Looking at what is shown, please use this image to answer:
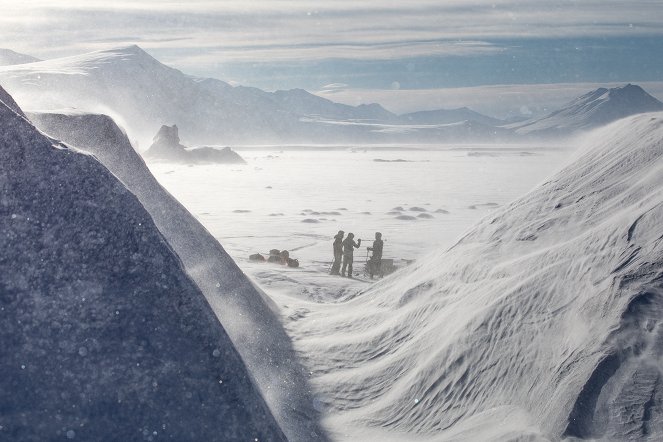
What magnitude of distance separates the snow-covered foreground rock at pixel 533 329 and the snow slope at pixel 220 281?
0.25 m

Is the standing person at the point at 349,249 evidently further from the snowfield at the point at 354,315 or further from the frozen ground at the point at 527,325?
the frozen ground at the point at 527,325

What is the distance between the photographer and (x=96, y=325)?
3.50 meters

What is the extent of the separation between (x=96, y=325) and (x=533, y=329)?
311cm

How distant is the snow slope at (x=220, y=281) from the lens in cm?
574

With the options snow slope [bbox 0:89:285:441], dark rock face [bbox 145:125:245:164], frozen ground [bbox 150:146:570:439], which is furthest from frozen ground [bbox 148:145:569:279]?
dark rock face [bbox 145:125:245:164]

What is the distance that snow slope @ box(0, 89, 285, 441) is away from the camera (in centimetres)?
338

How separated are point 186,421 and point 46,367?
2.40 feet

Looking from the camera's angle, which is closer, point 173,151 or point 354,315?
point 354,315

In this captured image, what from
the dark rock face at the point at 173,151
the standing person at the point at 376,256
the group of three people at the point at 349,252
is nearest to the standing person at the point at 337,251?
the group of three people at the point at 349,252

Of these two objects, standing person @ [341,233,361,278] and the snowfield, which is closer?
the snowfield

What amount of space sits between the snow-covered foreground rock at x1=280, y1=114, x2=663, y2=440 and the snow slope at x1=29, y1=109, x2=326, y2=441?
0.25m

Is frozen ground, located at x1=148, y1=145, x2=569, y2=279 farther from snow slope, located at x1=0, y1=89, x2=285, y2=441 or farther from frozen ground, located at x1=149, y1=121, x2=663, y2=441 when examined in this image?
snow slope, located at x1=0, y1=89, x2=285, y2=441

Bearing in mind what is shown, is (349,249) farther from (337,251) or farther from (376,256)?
(376,256)

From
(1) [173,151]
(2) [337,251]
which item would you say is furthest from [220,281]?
(1) [173,151]
